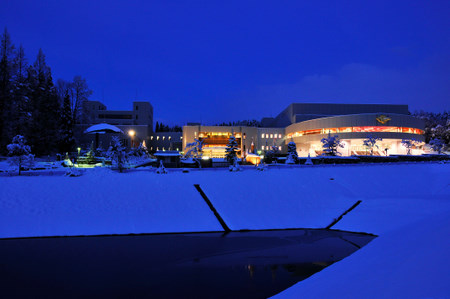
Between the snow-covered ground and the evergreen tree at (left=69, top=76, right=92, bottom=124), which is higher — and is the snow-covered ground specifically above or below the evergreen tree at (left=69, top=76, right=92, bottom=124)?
below

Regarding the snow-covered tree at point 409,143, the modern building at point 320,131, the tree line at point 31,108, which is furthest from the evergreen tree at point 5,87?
the snow-covered tree at point 409,143

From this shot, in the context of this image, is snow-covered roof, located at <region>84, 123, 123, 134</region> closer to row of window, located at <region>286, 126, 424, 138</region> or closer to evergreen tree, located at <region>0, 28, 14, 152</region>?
evergreen tree, located at <region>0, 28, 14, 152</region>

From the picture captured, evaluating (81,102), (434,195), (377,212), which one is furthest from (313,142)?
(81,102)

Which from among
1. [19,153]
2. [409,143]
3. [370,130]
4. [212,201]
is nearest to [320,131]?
[370,130]

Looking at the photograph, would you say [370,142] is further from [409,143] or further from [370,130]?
[409,143]

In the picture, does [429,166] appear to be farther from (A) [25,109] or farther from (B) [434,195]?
(A) [25,109]

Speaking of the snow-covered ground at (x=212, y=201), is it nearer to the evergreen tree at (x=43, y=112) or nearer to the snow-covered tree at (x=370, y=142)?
the evergreen tree at (x=43, y=112)

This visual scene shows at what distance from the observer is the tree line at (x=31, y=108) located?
114 feet

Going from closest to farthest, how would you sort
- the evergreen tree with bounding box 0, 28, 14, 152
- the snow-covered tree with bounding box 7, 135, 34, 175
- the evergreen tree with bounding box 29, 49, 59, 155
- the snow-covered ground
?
the snow-covered ground → the snow-covered tree with bounding box 7, 135, 34, 175 → the evergreen tree with bounding box 0, 28, 14, 152 → the evergreen tree with bounding box 29, 49, 59, 155

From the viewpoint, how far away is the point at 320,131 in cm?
6384

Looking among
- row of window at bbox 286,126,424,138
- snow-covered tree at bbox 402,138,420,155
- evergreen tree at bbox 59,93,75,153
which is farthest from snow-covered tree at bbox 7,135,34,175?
snow-covered tree at bbox 402,138,420,155

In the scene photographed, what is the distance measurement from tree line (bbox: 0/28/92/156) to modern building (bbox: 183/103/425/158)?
29.0 m

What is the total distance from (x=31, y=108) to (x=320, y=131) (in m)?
57.2

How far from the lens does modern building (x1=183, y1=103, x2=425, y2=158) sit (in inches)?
2264
